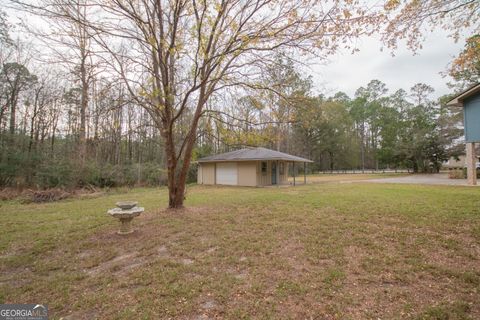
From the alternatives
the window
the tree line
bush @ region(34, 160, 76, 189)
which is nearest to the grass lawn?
the tree line

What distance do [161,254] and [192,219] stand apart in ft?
8.04

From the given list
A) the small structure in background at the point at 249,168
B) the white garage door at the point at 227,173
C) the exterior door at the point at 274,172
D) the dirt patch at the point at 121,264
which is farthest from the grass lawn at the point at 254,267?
the exterior door at the point at 274,172

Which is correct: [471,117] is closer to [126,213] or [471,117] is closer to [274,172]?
[274,172]

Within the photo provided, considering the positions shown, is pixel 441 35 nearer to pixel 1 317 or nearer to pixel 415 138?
pixel 1 317

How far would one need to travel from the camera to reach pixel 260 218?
6570 millimetres

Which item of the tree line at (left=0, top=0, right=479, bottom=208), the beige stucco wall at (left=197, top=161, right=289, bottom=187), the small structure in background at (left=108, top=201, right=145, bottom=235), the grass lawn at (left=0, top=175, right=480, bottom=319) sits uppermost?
the tree line at (left=0, top=0, right=479, bottom=208)

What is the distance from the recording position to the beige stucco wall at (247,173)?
1700cm

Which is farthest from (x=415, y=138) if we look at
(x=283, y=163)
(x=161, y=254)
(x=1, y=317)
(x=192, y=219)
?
(x=1, y=317)

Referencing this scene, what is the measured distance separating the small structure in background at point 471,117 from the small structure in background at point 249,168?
9.21 meters

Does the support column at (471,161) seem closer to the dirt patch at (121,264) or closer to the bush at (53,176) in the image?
the dirt patch at (121,264)

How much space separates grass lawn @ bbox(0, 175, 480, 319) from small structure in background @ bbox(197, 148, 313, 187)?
10.5m

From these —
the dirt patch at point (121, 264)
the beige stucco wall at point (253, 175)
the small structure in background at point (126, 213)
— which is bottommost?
the dirt patch at point (121, 264)

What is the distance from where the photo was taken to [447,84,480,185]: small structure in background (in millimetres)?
12031

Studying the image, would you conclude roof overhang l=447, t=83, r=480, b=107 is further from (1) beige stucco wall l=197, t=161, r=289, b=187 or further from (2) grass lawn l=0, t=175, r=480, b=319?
(1) beige stucco wall l=197, t=161, r=289, b=187
